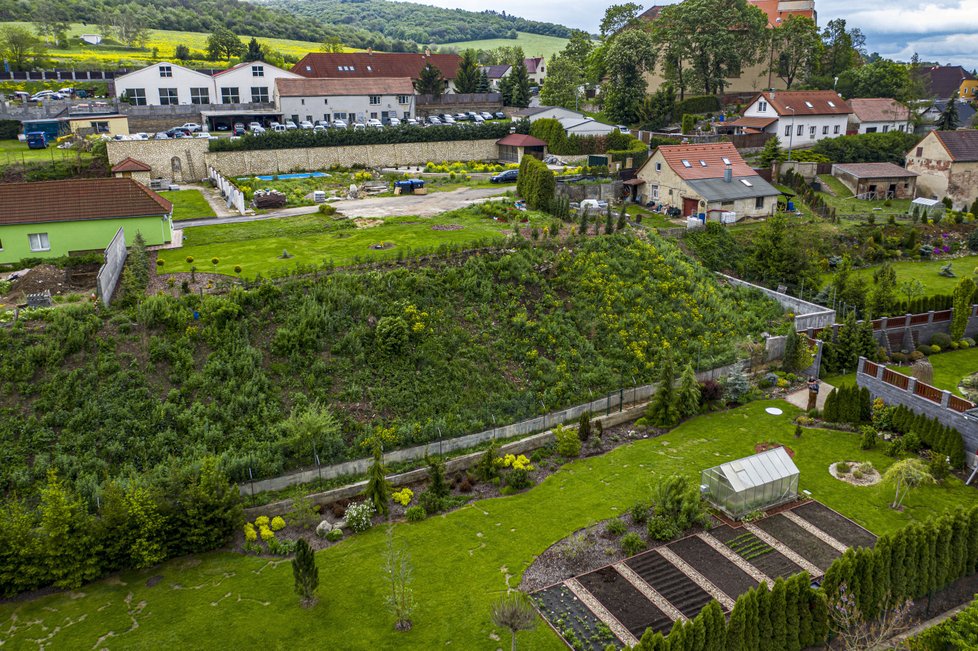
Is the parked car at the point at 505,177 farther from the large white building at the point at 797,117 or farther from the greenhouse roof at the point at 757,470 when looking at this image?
the greenhouse roof at the point at 757,470

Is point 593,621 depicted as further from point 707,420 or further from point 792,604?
point 707,420

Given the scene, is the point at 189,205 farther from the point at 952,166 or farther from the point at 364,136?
the point at 952,166

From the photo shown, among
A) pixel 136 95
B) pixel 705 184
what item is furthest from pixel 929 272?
pixel 136 95

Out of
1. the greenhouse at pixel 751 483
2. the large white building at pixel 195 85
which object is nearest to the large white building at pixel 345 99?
the large white building at pixel 195 85

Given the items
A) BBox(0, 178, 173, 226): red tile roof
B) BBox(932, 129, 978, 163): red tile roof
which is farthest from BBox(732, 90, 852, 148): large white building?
BBox(0, 178, 173, 226): red tile roof

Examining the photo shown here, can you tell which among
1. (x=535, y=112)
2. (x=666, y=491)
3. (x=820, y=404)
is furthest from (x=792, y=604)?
(x=535, y=112)
